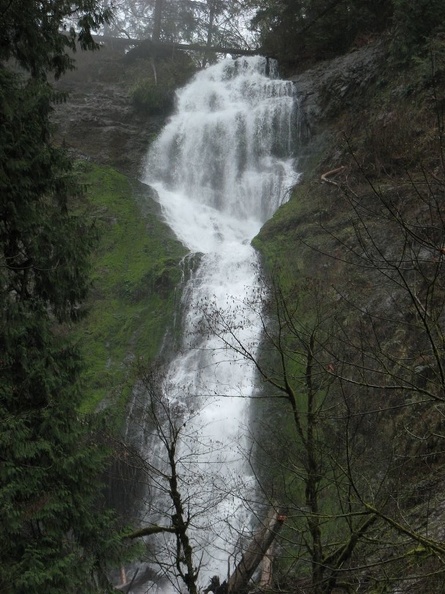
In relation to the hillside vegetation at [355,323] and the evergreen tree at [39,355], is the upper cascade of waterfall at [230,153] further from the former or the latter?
the evergreen tree at [39,355]

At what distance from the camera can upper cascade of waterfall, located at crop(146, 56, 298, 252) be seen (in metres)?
21.5

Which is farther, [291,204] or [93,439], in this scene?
[291,204]

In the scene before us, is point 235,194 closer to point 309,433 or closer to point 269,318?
point 269,318

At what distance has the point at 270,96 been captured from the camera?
24234 millimetres

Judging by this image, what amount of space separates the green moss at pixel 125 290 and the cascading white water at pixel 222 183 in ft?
2.57

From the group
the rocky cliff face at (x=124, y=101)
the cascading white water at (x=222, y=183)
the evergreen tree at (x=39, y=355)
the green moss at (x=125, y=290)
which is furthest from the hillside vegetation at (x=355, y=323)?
the green moss at (x=125, y=290)

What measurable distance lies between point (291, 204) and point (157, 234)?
15.6 feet

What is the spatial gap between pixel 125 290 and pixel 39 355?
11738 mm

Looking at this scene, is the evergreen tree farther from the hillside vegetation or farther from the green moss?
the green moss

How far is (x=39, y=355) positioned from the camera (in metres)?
6.03

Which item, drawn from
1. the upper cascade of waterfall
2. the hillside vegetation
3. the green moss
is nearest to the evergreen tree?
the hillside vegetation

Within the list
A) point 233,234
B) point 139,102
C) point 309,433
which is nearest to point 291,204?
point 233,234

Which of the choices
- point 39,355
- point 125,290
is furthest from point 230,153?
point 39,355

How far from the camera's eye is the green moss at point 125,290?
49.6ft
